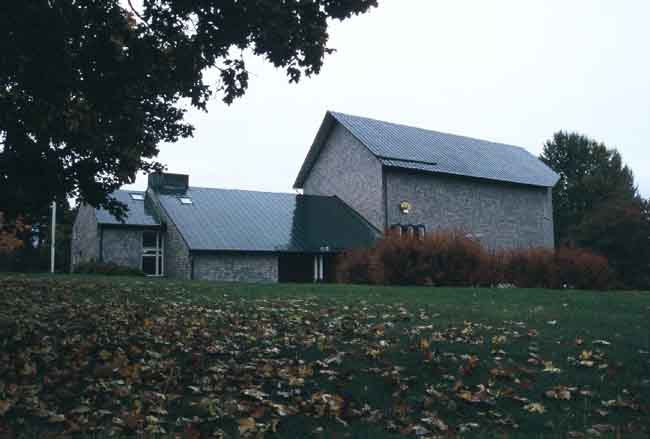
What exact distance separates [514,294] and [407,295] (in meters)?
3.17

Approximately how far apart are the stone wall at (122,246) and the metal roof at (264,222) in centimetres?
229

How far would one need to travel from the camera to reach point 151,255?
3105 cm

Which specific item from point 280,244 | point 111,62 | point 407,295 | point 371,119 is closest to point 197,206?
point 280,244

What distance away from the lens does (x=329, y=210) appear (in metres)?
34.3

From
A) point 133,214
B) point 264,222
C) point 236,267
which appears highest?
point 133,214

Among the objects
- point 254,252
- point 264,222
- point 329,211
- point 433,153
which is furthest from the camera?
point 433,153

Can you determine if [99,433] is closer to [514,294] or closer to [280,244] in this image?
[514,294]

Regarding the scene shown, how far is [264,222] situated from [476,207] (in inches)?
507

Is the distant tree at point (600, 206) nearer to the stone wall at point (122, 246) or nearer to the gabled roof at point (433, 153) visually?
the gabled roof at point (433, 153)

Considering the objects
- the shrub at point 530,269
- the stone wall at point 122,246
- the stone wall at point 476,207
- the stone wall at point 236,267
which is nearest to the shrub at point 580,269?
the shrub at point 530,269

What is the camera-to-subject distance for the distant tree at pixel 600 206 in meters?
35.0

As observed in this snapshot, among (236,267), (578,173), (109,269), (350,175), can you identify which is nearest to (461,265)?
(236,267)

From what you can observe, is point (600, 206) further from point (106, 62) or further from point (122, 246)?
point (106, 62)

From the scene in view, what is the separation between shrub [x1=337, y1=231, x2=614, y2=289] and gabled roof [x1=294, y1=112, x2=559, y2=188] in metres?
10.9
